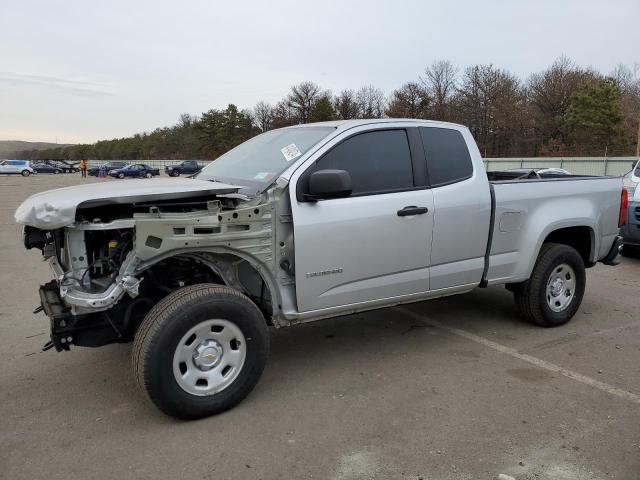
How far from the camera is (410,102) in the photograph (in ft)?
202

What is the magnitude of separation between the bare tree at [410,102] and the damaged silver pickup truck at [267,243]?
56.0 m

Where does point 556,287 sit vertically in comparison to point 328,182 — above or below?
below

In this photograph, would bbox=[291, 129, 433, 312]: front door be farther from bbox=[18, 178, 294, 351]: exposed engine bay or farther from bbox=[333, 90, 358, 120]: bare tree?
bbox=[333, 90, 358, 120]: bare tree

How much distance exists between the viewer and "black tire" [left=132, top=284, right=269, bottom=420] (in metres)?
3.14

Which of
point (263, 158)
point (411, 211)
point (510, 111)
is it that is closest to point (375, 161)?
point (411, 211)

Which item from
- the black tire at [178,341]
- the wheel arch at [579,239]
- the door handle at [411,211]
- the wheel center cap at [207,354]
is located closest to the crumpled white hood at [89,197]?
the black tire at [178,341]

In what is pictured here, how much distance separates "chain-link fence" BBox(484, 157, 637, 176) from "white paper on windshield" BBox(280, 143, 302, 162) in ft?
84.9

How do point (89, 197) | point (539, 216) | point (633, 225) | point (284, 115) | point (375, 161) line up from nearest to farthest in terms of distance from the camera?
point (89, 197) < point (375, 161) < point (539, 216) < point (633, 225) < point (284, 115)

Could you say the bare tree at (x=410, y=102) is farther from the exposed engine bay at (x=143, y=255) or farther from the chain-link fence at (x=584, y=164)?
the exposed engine bay at (x=143, y=255)

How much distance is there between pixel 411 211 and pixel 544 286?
1.87m

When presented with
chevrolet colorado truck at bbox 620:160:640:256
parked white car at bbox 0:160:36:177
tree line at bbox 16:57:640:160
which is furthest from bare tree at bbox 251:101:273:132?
chevrolet colorado truck at bbox 620:160:640:256

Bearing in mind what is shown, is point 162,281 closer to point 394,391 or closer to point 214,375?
point 214,375

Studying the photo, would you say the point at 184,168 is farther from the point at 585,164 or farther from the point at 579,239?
the point at 579,239

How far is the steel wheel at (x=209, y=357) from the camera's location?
3287 mm
